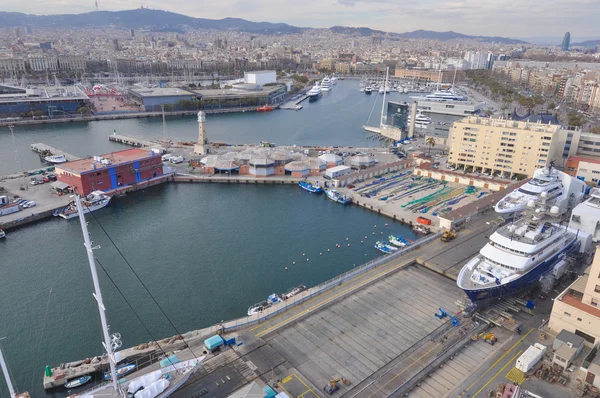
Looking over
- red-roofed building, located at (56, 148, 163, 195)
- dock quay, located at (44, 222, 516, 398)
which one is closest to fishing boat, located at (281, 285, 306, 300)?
dock quay, located at (44, 222, 516, 398)

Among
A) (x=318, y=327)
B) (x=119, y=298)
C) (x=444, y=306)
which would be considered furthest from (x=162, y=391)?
(x=444, y=306)

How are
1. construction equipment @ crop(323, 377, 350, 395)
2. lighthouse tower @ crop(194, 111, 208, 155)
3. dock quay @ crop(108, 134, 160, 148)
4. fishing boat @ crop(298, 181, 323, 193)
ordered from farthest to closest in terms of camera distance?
dock quay @ crop(108, 134, 160, 148) → lighthouse tower @ crop(194, 111, 208, 155) → fishing boat @ crop(298, 181, 323, 193) → construction equipment @ crop(323, 377, 350, 395)

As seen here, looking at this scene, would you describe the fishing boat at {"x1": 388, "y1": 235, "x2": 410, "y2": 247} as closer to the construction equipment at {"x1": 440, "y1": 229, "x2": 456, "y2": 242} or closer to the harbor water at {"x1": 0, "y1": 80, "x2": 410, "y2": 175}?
the construction equipment at {"x1": 440, "y1": 229, "x2": 456, "y2": 242}

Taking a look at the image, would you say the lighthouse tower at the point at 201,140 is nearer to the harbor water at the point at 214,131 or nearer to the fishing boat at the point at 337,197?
the harbor water at the point at 214,131

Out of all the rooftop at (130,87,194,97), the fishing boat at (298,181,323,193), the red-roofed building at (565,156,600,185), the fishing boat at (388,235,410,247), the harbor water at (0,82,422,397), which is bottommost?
the harbor water at (0,82,422,397)

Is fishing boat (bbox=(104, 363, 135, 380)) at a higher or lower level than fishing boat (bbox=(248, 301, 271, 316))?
higher

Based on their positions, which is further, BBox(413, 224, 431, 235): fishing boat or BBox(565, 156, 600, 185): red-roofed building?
BBox(565, 156, 600, 185): red-roofed building

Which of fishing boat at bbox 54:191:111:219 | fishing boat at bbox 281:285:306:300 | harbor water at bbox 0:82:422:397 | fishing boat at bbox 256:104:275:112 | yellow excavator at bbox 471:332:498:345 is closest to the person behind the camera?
yellow excavator at bbox 471:332:498:345
